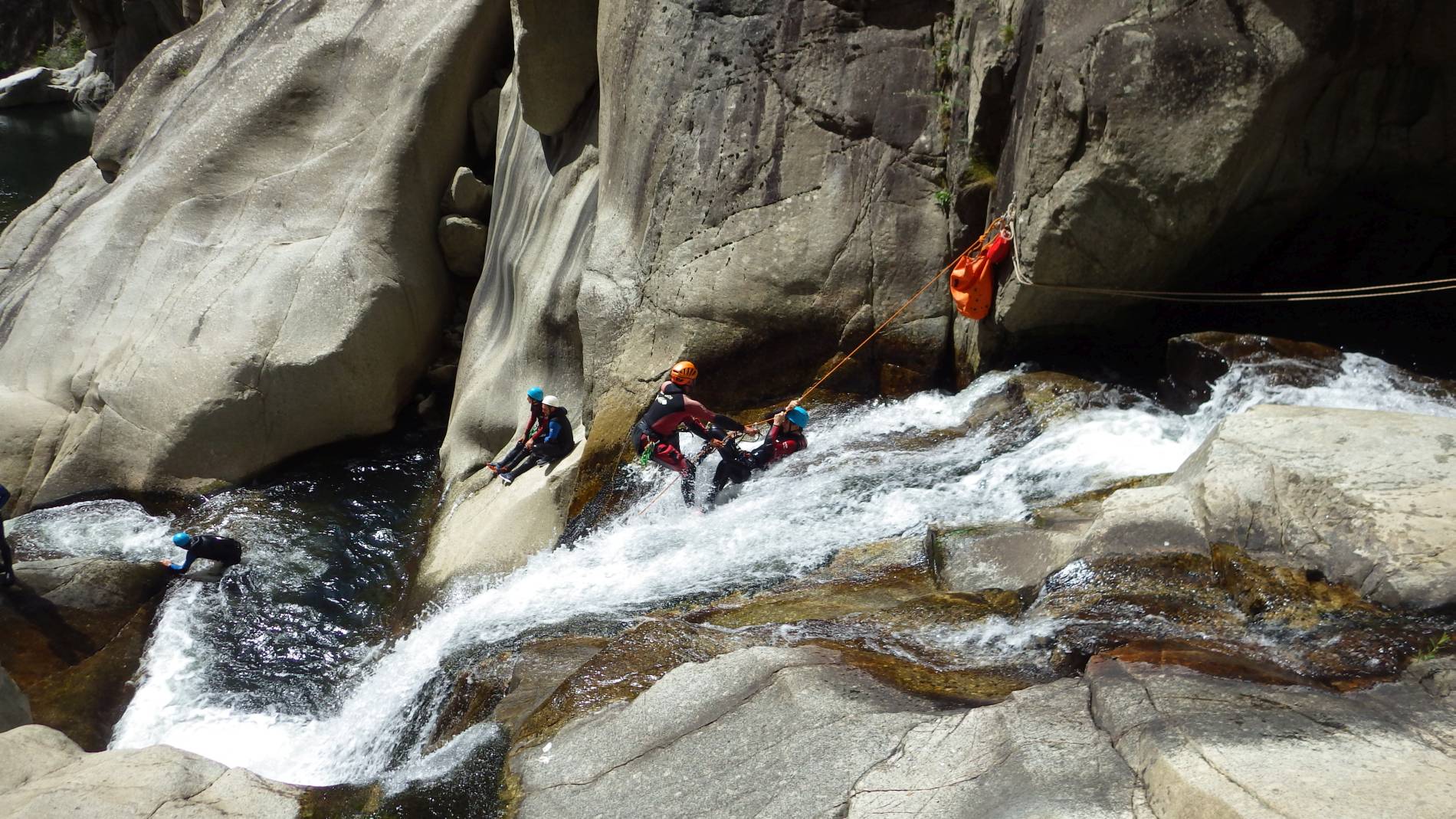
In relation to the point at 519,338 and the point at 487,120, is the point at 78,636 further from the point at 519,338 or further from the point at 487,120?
the point at 487,120

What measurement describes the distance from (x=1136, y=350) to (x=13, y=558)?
11491 millimetres

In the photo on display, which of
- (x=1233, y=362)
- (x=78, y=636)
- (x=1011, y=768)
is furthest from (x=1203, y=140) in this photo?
(x=78, y=636)

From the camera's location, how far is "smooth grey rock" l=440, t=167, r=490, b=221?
563 inches

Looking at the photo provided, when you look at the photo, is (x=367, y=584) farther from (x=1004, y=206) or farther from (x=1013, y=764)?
(x=1013, y=764)

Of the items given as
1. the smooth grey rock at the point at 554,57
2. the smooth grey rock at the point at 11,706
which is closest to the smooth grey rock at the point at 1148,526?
the smooth grey rock at the point at 11,706

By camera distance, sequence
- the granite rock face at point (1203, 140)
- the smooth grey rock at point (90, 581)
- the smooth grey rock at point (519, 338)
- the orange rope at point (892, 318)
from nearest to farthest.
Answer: the granite rock face at point (1203, 140) < the orange rope at point (892, 318) < the smooth grey rock at point (90, 581) < the smooth grey rock at point (519, 338)

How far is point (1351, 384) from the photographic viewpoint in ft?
24.1

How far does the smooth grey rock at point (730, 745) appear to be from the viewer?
4395mm

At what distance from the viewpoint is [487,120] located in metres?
14.8

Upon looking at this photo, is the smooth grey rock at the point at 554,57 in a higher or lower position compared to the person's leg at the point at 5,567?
higher

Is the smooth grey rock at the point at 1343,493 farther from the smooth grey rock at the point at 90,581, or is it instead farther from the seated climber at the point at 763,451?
the smooth grey rock at the point at 90,581

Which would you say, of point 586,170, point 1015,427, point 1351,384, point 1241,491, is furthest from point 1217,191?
point 586,170

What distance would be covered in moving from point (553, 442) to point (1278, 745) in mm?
7683

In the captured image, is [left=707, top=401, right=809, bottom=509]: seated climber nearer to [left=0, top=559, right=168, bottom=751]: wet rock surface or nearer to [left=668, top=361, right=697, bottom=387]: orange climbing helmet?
[left=668, top=361, right=697, bottom=387]: orange climbing helmet
